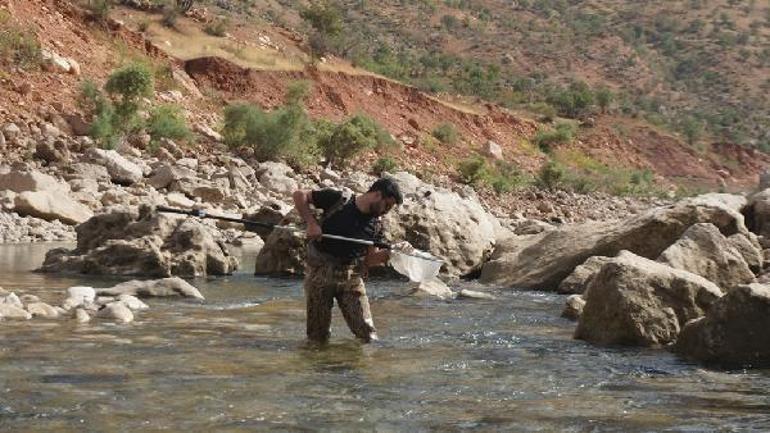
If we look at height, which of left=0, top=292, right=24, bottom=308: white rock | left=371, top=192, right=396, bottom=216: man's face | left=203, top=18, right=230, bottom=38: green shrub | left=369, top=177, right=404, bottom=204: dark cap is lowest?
left=0, top=292, right=24, bottom=308: white rock

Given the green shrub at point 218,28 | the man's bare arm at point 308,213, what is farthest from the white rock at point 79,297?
the green shrub at point 218,28

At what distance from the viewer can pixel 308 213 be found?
8.88 metres

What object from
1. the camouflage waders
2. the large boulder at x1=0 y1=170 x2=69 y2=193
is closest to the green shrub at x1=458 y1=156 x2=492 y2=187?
the large boulder at x1=0 y1=170 x2=69 y2=193

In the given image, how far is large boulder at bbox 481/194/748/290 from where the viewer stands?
1452 cm

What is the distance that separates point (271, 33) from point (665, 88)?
44.2 m

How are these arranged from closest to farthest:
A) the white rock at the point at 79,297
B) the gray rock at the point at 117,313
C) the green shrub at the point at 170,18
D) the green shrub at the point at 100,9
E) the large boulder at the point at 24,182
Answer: the gray rock at the point at 117,313 → the white rock at the point at 79,297 → the large boulder at the point at 24,182 → the green shrub at the point at 100,9 → the green shrub at the point at 170,18

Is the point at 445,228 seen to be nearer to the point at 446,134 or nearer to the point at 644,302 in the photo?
the point at 644,302

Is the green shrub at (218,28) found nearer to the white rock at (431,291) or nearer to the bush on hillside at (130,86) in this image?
the bush on hillside at (130,86)

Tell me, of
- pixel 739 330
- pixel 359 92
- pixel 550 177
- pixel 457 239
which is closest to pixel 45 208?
pixel 457 239

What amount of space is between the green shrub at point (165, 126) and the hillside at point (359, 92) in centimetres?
262

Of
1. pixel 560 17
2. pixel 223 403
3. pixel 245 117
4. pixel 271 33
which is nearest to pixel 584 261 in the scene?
pixel 223 403

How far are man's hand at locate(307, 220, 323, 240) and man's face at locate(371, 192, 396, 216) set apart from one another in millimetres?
514

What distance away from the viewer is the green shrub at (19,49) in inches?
1563

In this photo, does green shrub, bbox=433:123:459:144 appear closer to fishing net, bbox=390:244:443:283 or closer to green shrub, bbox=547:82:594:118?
green shrub, bbox=547:82:594:118
